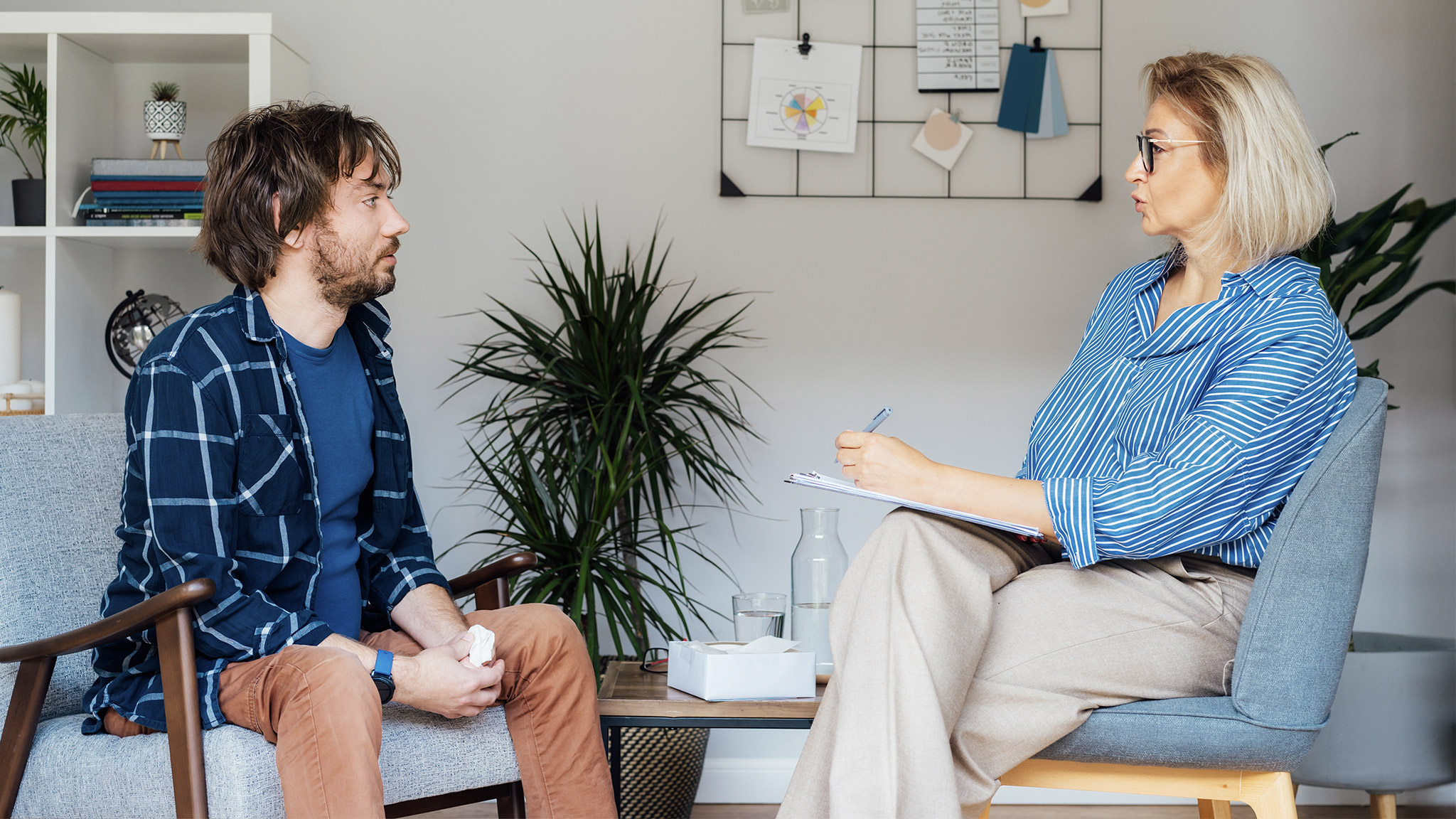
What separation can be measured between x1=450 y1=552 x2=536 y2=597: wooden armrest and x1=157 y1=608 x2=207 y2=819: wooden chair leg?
591 millimetres

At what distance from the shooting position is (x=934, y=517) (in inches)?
58.9

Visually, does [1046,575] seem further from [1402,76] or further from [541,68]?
[1402,76]

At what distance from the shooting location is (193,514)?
154cm

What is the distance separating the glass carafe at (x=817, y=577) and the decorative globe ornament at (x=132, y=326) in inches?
69.9

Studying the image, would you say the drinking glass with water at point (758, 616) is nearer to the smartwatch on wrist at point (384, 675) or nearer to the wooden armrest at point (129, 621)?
the smartwatch on wrist at point (384, 675)

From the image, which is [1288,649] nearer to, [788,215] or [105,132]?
[788,215]

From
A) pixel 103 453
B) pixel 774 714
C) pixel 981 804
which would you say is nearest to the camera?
pixel 981 804

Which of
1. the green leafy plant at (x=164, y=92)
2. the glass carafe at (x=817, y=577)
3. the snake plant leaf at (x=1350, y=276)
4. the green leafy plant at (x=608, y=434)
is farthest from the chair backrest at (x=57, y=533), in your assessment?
the snake plant leaf at (x=1350, y=276)

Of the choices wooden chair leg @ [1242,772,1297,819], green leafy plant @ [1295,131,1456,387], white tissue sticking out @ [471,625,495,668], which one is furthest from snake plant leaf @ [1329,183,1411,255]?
white tissue sticking out @ [471,625,495,668]

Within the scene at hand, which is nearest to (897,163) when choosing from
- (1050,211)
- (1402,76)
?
(1050,211)

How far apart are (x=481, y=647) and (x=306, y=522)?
13.3 inches

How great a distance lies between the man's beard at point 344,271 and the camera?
5.82 feet

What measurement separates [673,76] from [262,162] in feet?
5.07

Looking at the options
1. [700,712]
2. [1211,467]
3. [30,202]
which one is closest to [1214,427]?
[1211,467]
